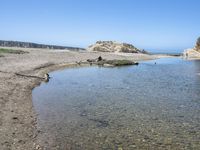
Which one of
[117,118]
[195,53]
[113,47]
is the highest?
[113,47]

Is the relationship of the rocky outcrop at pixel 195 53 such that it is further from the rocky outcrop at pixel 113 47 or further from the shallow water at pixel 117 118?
the shallow water at pixel 117 118

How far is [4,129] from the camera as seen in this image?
568 inches

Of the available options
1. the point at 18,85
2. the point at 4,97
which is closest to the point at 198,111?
the point at 4,97

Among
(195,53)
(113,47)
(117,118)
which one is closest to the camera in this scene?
(117,118)

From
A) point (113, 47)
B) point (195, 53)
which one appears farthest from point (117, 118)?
point (113, 47)

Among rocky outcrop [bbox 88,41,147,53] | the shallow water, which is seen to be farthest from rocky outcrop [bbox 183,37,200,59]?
the shallow water

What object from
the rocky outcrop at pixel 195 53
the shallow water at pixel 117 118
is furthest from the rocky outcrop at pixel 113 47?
the shallow water at pixel 117 118

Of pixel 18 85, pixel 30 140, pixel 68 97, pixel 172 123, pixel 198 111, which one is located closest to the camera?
pixel 30 140

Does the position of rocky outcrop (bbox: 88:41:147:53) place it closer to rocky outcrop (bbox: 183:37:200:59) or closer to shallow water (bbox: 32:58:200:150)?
rocky outcrop (bbox: 183:37:200:59)

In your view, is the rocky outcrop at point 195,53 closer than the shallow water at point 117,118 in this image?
No

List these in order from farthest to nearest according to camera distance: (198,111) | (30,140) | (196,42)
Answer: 1. (196,42)
2. (198,111)
3. (30,140)

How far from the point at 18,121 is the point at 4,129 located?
178 centimetres

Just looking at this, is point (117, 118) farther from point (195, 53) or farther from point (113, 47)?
point (113, 47)

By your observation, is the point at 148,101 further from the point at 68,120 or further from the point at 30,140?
the point at 30,140
